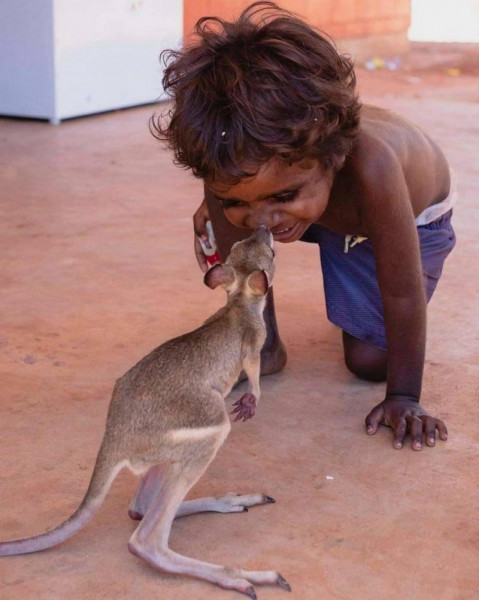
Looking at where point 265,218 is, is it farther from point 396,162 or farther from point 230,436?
point 230,436

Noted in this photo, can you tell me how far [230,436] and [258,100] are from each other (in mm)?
922

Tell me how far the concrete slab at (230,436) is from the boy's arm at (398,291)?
78 millimetres

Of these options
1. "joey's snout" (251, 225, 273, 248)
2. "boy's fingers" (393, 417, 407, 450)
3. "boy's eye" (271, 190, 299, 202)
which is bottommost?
"boy's fingers" (393, 417, 407, 450)

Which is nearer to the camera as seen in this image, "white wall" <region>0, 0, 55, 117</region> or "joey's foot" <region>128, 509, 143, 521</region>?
"joey's foot" <region>128, 509, 143, 521</region>

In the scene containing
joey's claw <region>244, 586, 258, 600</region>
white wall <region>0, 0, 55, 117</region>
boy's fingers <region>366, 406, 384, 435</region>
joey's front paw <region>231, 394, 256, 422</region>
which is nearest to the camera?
joey's claw <region>244, 586, 258, 600</region>

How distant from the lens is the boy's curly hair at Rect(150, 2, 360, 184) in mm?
2533

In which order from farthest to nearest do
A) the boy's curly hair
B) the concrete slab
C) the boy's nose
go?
the boy's nose, the boy's curly hair, the concrete slab

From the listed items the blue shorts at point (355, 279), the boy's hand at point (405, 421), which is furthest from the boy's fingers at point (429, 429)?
the blue shorts at point (355, 279)

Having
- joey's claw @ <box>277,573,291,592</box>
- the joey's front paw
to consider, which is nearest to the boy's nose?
the joey's front paw

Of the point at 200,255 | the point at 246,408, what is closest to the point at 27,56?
the point at 200,255

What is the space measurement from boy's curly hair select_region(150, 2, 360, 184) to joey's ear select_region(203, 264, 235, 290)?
8.7 inches

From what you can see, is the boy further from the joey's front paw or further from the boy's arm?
the joey's front paw

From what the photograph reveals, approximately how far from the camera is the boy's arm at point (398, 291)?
2783 millimetres

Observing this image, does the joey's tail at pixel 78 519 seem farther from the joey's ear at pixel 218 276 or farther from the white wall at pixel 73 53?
the white wall at pixel 73 53
